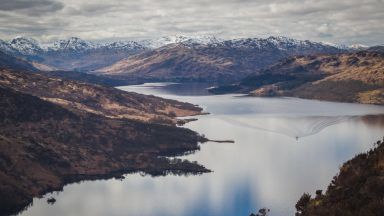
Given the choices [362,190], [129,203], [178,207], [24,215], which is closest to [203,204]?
[178,207]

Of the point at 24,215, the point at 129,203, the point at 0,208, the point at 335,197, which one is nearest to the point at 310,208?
the point at 335,197

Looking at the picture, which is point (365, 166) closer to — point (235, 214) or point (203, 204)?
point (235, 214)

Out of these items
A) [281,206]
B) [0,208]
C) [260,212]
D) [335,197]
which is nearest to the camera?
[335,197]

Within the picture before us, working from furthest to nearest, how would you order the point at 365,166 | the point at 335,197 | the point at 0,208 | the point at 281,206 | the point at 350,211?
the point at 0,208 → the point at 281,206 → the point at 365,166 → the point at 335,197 → the point at 350,211

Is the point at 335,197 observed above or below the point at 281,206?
above

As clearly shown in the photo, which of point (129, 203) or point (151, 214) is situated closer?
point (151, 214)

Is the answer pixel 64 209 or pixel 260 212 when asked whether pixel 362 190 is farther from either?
pixel 64 209
